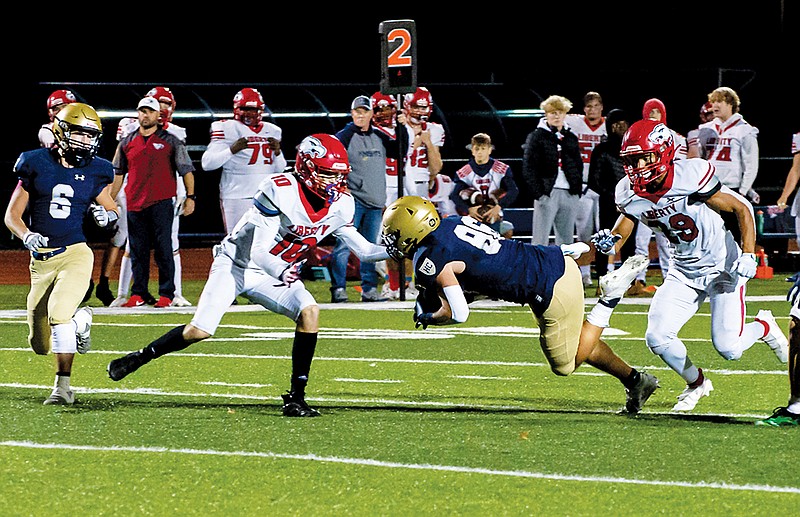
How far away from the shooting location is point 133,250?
41.8 ft

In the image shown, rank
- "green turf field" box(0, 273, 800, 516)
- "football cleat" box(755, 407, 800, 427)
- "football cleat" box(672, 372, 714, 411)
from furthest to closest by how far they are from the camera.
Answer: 1. "football cleat" box(672, 372, 714, 411)
2. "football cleat" box(755, 407, 800, 427)
3. "green turf field" box(0, 273, 800, 516)

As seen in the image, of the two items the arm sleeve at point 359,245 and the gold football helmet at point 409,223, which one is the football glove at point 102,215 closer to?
the arm sleeve at point 359,245

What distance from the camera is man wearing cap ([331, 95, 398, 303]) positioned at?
13.0 meters

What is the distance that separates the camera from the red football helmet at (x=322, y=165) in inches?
290

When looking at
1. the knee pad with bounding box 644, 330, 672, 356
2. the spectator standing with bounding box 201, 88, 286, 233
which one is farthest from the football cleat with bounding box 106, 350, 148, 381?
the spectator standing with bounding box 201, 88, 286, 233

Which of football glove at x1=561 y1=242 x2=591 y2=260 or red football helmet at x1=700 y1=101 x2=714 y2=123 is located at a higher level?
red football helmet at x1=700 y1=101 x2=714 y2=123

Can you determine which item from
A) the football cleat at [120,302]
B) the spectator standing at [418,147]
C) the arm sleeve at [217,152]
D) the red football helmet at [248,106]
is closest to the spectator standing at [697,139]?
the spectator standing at [418,147]

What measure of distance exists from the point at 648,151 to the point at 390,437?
6.24 feet

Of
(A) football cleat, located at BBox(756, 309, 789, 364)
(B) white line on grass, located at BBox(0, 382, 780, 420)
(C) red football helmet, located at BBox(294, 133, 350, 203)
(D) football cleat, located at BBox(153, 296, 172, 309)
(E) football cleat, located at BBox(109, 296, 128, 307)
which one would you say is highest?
(C) red football helmet, located at BBox(294, 133, 350, 203)

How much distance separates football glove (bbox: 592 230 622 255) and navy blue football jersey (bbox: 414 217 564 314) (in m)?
0.45

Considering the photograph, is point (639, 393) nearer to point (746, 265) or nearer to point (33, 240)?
point (746, 265)

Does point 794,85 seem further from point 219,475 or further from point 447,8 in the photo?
point 219,475

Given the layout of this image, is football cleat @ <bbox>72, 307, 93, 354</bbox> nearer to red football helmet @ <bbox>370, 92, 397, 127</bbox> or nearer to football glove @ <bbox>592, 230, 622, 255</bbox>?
football glove @ <bbox>592, 230, 622, 255</bbox>

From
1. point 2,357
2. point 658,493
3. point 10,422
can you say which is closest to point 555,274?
point 658,493
